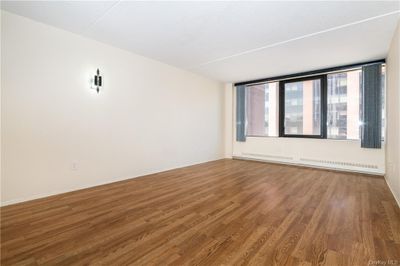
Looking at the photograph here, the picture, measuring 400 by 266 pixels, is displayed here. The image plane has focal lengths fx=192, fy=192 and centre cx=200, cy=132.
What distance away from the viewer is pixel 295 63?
4223 mm

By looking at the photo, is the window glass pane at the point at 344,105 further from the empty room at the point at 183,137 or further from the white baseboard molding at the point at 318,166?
the white baseboard molding at the point at 318,166

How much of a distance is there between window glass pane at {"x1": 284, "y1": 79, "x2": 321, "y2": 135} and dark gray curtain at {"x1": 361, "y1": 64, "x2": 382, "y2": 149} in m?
0.91

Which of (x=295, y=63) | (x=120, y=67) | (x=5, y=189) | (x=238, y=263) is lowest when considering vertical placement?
(x=238, y=263)

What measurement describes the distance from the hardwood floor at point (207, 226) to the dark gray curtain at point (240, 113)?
111 inches

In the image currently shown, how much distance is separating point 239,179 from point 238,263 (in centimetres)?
237

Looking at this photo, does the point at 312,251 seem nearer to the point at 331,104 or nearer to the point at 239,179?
the point at 239,179

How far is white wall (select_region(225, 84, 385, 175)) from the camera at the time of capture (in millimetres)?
4090

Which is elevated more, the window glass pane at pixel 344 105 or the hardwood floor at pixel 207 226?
the window glass pane at pixel 344 105

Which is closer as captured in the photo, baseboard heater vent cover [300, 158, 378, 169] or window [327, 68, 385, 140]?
baseboard heater vent cover [300, 158, 378, 169]

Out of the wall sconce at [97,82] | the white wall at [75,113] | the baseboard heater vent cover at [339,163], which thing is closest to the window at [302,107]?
the baseboard heater vent cover at [339,163]

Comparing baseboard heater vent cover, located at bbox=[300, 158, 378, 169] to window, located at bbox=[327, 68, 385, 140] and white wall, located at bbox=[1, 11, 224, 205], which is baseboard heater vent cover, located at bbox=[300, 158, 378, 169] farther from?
white wall, located at bbox=[1, 11, 224, 205]

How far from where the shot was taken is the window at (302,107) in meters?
4.82

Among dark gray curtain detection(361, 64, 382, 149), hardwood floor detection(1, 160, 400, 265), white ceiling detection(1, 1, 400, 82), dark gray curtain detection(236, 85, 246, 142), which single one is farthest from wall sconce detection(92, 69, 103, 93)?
dark gray curtain detection(361, 64, 382, 149)

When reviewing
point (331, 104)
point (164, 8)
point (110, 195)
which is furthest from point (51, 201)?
point (331, 104)
